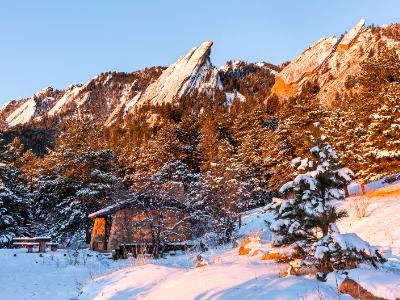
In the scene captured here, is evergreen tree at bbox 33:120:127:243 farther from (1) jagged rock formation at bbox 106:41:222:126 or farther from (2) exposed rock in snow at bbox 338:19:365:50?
(2) exposed rock in snow at bbox 338:19:365:50

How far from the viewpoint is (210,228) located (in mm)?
23594

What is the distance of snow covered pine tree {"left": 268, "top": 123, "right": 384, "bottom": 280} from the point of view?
714 cm

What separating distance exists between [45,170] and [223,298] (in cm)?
3704

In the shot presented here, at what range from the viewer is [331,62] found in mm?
98750

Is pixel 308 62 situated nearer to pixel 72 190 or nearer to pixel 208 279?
pixel 72 190

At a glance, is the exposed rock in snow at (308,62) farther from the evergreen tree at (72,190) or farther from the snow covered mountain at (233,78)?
the evergreen tree at (72,190)

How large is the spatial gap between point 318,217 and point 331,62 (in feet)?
324

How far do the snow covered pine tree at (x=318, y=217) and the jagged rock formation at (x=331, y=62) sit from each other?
74.8 meters

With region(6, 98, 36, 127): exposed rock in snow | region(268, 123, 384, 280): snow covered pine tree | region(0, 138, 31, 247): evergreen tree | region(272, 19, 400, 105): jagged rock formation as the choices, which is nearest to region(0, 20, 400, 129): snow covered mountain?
region(272, 19, 400, 105): jagged rock formation

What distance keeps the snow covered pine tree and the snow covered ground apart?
0.39m

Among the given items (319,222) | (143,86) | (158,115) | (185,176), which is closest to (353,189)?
(185,176)

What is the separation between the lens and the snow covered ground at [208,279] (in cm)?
638

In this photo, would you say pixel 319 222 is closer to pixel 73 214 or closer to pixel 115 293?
pixel 115 293

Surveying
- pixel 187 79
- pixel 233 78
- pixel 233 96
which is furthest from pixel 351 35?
pixel 187 79
